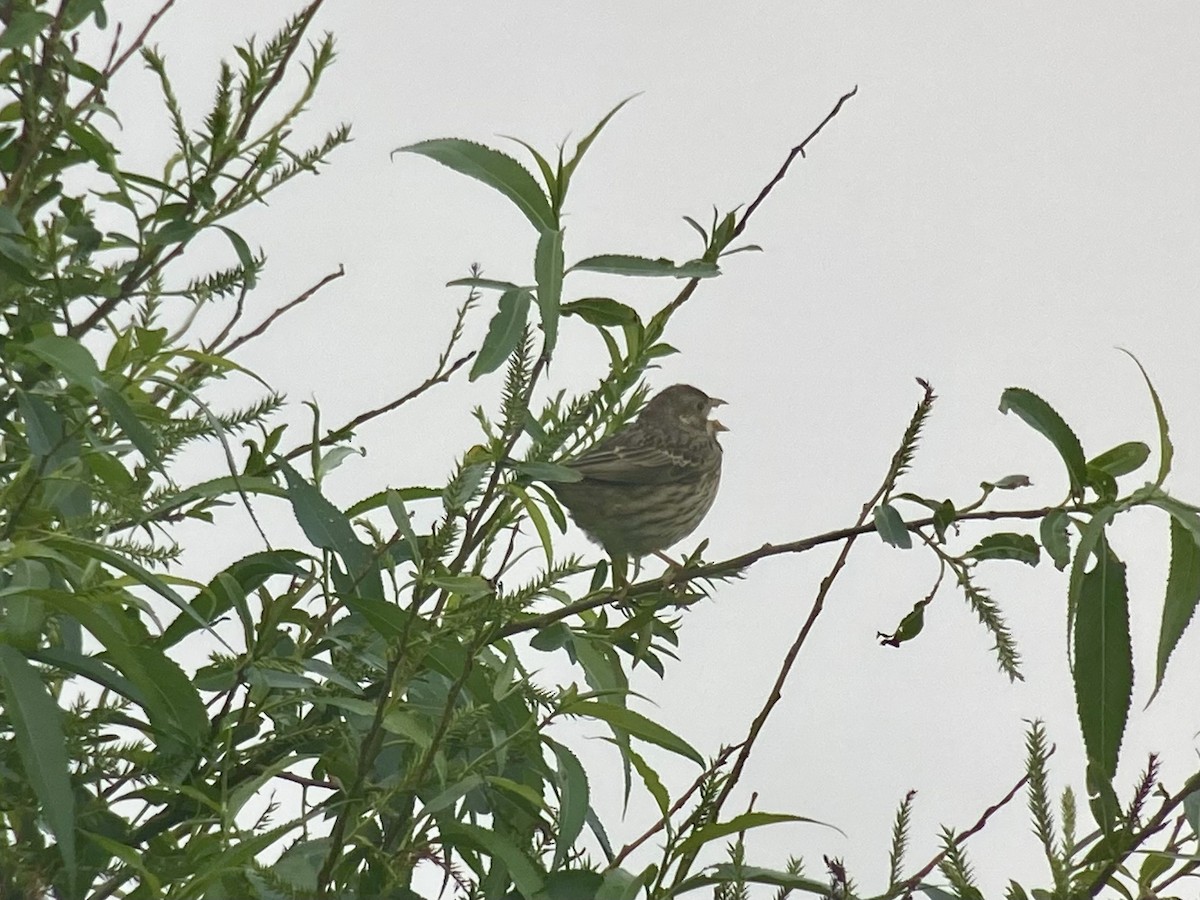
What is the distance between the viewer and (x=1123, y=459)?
1778mm

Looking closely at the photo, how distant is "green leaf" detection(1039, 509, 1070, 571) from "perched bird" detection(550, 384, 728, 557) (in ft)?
8.00

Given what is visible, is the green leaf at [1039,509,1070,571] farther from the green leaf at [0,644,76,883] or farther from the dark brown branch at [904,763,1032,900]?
the green leaf at [0,644,76,883]

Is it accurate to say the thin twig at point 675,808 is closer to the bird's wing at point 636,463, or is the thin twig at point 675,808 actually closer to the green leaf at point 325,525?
the green leaf at point 325,525

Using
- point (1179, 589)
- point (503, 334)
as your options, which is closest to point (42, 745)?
point (503, 334)

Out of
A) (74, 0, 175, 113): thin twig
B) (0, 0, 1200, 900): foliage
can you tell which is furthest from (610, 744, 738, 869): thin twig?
(74, 0, 175, 113): thin twig

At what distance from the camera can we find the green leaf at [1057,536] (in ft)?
5.42

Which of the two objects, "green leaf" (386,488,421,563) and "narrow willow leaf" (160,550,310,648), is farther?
"narrow willow leaf" (160,550,310,648)

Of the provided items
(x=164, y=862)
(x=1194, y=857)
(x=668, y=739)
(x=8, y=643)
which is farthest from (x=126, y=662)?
(x=1194, y=857)

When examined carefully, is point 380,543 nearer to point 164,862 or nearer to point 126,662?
point 126,662

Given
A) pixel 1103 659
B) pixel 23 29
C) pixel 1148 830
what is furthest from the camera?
pixel 23 29

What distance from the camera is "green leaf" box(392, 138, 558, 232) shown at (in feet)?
5.65

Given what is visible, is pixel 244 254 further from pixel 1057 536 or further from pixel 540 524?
pixel 1057 536

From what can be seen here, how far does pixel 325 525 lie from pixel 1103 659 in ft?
2.85

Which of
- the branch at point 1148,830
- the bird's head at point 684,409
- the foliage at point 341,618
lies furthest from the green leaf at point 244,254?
the bird's head at point 684,409
